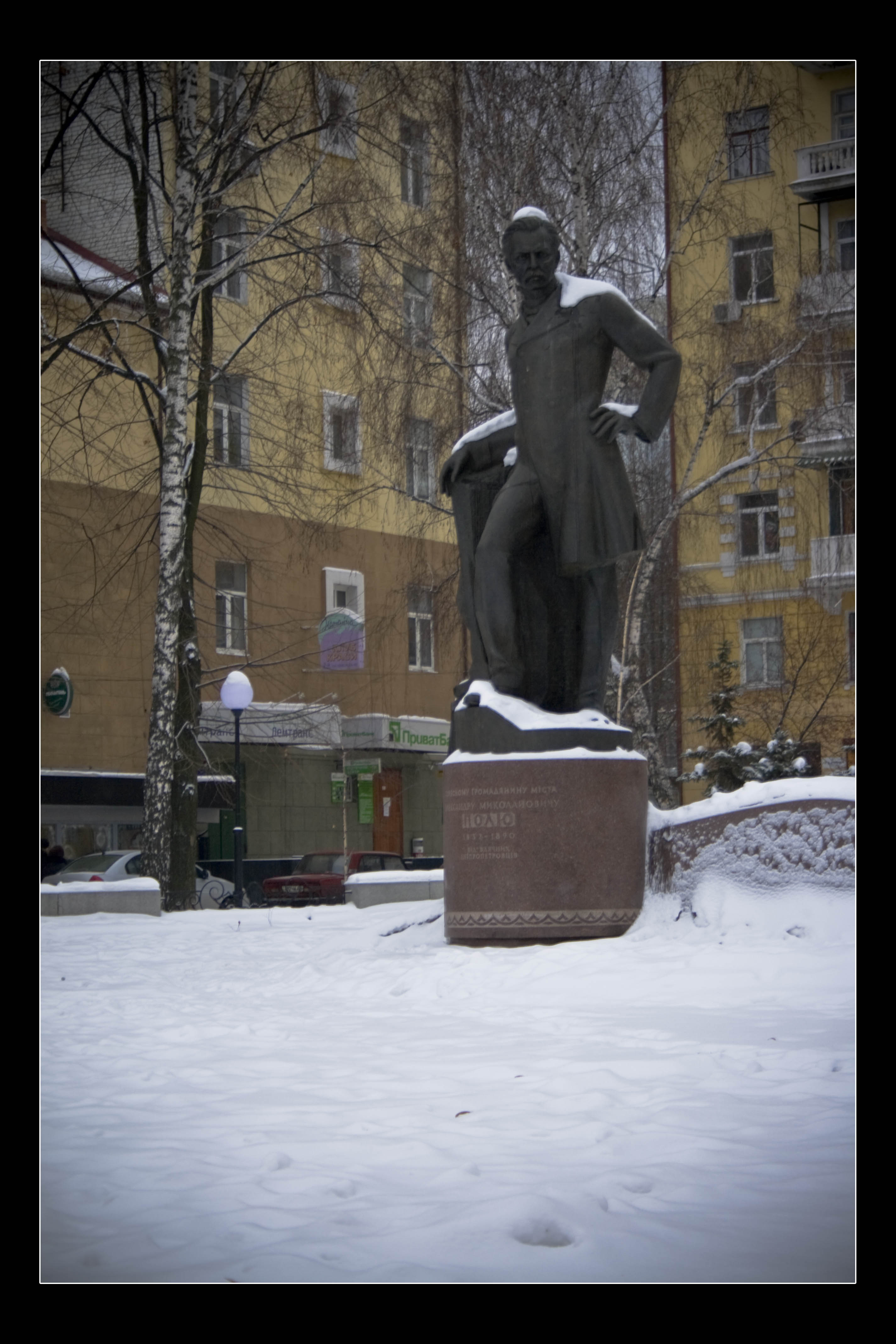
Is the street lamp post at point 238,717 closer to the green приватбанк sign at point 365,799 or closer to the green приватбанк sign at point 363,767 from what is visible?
the green приватбанк sign at point 363,767

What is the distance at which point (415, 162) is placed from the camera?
9.16 meters

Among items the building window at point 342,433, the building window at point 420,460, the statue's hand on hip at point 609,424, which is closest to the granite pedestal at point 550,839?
the statue's hand on hip at point 609,424

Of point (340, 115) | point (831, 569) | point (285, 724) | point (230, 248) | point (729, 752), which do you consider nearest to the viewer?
point (340, 115)

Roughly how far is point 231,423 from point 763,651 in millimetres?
5428

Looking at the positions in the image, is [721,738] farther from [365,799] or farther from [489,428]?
[365,799]

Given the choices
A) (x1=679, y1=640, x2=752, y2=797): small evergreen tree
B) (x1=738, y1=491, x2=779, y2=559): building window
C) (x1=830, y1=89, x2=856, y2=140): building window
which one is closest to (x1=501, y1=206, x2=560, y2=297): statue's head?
(x1=830, y1=89, x2=856, y2=140): building window

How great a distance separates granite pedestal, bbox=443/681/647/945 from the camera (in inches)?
261

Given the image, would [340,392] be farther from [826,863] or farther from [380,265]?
[826,863]

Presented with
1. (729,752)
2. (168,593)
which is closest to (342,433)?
(168,593)

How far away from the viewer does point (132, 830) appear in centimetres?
1467

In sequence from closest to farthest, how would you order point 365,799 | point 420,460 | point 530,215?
point 530,215 → point 420,460 → point 365,799

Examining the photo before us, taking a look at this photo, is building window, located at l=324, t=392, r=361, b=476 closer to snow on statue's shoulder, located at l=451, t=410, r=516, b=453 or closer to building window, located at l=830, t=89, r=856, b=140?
snow on statue's shoulder, located at l=451, t=410, r=516, b=453
